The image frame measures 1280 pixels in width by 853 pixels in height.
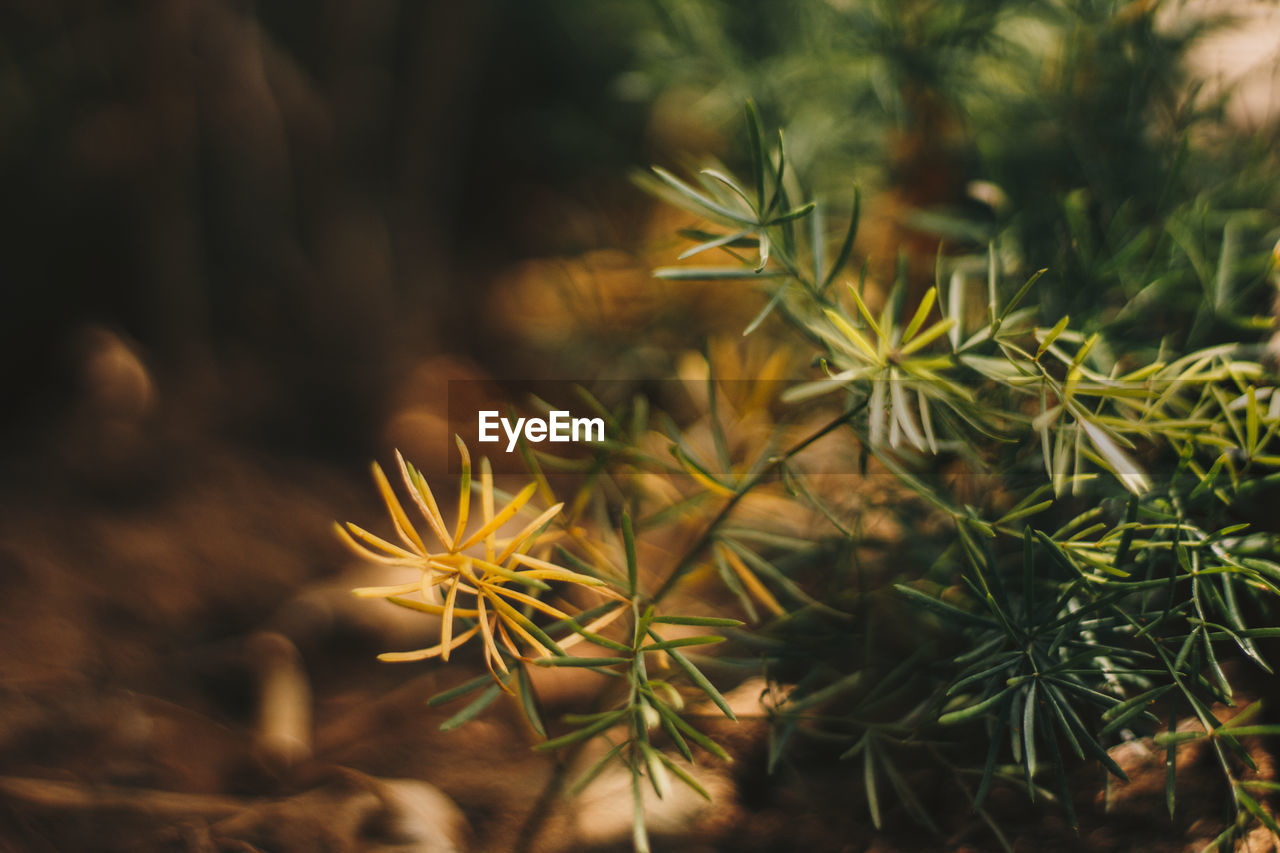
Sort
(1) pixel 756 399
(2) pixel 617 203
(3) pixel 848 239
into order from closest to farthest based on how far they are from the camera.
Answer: (3) pixel 848 239
(1) pixel 756 399
(2) pixel 617 203

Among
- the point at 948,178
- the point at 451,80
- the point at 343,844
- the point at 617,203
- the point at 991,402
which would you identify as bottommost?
the point at 343,844

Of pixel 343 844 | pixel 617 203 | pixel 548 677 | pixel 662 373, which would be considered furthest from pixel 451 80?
pixel 343 844

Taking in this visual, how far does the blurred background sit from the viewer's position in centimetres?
62

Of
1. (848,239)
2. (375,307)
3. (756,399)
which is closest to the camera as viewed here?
(848,239)

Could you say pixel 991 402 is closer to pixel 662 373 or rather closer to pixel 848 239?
pixel 848 239

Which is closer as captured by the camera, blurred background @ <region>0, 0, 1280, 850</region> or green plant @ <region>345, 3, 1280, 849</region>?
green plant @ <region>345, 3, 1280, 849</region>

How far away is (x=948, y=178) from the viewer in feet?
2.72

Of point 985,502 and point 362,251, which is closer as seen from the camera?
point 985,502

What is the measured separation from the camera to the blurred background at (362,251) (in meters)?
0.62

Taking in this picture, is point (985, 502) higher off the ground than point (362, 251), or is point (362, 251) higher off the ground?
point (362, 251)

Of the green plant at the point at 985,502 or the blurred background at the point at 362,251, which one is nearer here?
the green plant at the point at 985,502

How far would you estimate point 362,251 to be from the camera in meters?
1.20

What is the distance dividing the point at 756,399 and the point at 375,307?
0.81m

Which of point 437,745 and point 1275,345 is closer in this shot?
point 1275,345
